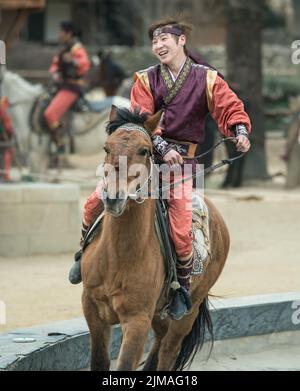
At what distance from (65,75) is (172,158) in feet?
45.2

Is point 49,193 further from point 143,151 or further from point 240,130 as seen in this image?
point 143,151

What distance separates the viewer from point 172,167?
6.68 metres

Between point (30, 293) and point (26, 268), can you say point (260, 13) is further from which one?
point (30, 293)

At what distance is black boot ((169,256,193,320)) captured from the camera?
6590mm

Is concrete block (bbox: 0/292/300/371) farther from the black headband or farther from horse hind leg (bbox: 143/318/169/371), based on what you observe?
the black headband

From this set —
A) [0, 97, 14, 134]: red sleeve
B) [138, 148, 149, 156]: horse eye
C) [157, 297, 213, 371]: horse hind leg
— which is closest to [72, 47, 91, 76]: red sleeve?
[0, 97, 14, 134]: red sleeve

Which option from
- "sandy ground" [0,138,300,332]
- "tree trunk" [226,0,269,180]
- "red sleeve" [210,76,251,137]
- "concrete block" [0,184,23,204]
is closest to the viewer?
"red sleeve" [210,76,251,137]

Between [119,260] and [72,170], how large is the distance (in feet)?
54.2

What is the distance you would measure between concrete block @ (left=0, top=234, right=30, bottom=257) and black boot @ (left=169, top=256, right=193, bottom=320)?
5.81 m

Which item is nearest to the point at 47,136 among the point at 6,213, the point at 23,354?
the point at 6,213

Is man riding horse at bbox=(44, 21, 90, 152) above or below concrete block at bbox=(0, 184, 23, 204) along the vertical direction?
above

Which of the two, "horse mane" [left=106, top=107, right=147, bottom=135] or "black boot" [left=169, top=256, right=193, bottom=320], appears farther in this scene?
"black boot" [left=169, top=256, right=193, bottom=320]

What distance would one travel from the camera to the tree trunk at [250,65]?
21.4 meters

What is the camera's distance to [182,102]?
6.74m
